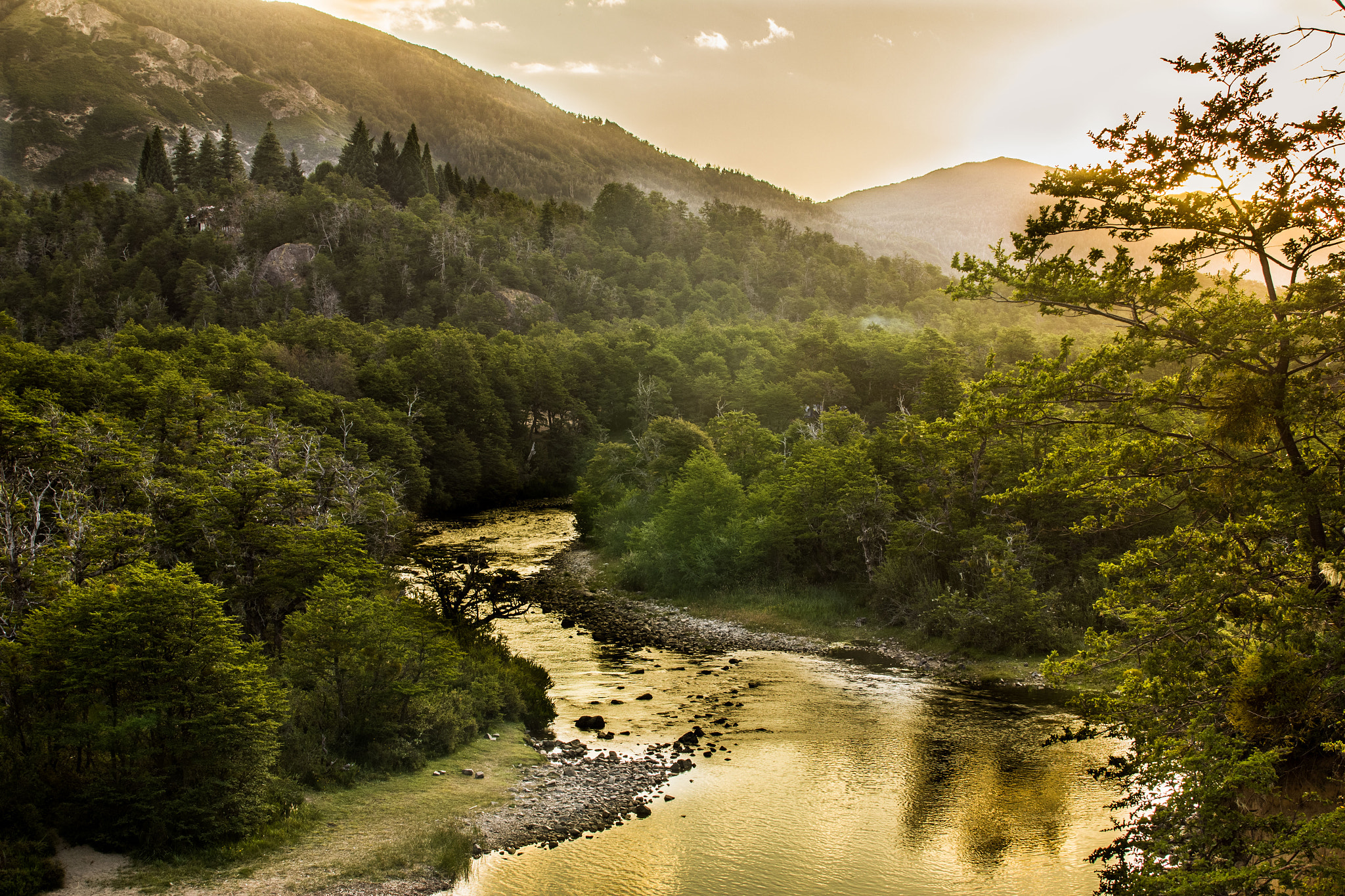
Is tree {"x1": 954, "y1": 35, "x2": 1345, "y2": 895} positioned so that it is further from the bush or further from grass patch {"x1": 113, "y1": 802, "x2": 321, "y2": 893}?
the bush

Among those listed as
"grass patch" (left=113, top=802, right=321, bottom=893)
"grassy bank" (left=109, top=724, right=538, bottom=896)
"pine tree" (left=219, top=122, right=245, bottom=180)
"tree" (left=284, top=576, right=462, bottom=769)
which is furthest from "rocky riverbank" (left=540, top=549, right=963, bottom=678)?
"pine tree" (left=219, top=122, right=245, bottom=180)

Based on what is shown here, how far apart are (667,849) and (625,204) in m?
192

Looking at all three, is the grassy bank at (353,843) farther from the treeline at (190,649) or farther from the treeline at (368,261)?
the treeline at (368,261)

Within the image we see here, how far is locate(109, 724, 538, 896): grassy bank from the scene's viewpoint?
580 inches

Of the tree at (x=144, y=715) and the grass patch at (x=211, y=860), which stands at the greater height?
the tree at (x=144, y=715)

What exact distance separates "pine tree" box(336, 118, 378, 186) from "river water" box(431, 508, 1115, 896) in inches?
6397

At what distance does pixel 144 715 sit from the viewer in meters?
15.7

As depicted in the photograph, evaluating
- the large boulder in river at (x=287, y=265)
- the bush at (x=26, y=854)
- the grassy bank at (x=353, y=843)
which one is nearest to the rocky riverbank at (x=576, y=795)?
the grassy bank at (x=353, y=843)

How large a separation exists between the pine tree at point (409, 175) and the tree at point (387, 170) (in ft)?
2.23

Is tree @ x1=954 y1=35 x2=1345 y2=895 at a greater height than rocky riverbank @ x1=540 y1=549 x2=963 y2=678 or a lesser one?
greater

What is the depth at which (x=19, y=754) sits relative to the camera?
1546 centimetres

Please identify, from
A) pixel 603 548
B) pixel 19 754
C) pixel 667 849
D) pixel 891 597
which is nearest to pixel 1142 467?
pixel 667 849

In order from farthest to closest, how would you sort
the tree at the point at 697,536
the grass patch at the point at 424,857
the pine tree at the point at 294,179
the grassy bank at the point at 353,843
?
1. the pine tree at the point at 294,179
2. the tree at the point at 697,536
3. the grass patch at the point at 424,857
4. the grassy bank at the point at 353,843

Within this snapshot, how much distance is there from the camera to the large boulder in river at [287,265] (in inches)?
5148
